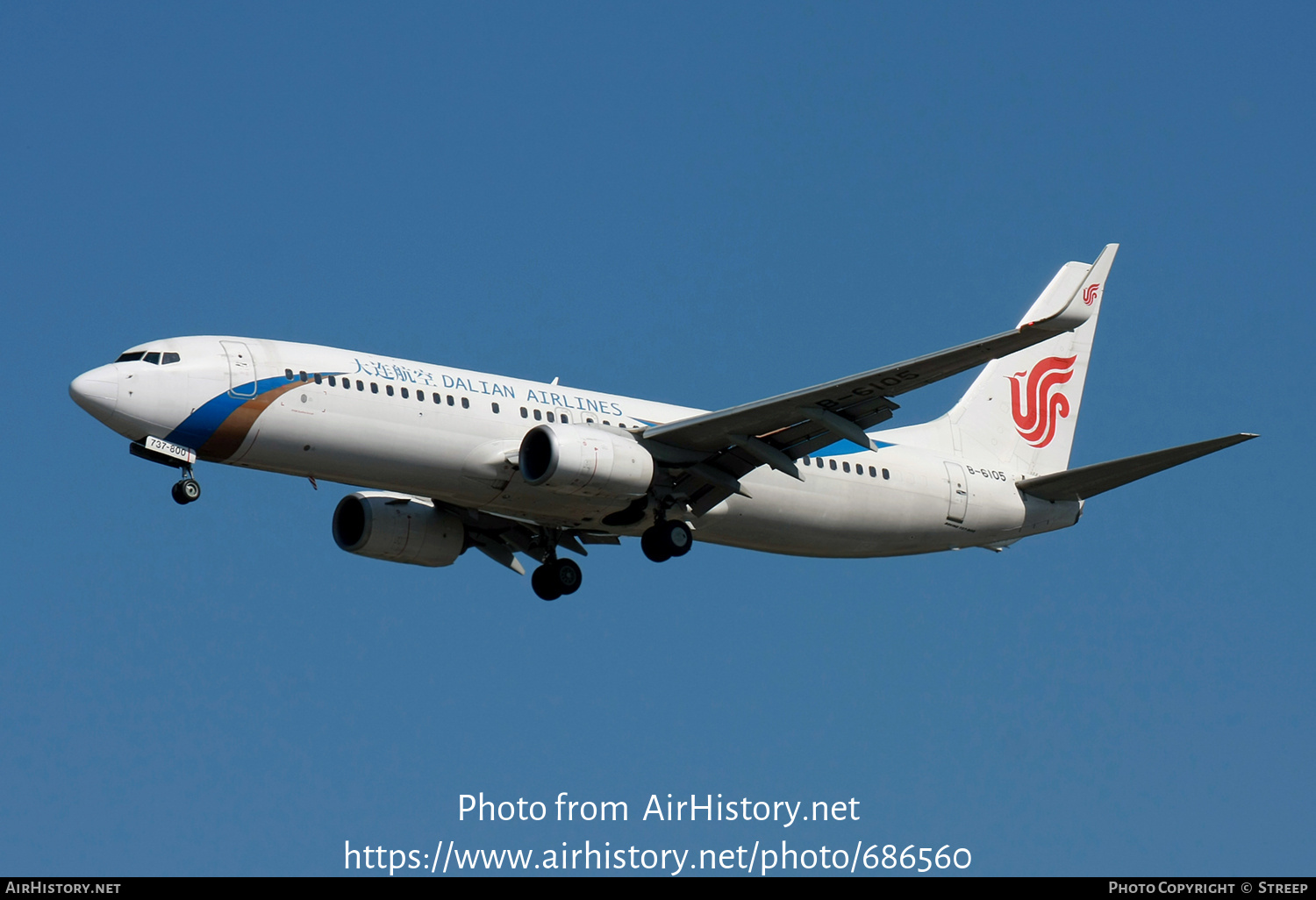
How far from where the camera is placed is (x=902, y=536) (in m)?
38.5

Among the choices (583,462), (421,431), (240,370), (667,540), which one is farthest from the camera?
(667,540)

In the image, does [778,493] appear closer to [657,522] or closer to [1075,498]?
[657,522]

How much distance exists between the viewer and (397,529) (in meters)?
37.5

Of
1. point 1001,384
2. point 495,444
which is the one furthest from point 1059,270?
point 495,444

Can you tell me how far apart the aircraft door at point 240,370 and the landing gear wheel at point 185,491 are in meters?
1.87

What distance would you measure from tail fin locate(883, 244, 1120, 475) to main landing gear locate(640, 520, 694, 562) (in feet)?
22.1

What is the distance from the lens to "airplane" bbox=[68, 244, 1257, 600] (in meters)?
31.4

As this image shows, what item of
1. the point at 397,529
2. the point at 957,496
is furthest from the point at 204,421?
the point at 957,496

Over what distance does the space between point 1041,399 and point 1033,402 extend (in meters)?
0.35

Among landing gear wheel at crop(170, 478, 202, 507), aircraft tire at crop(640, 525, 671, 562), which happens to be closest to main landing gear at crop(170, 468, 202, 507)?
landing gear wheel at crop(170, 478, 202, 507)

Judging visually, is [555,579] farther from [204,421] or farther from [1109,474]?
[1109,474]

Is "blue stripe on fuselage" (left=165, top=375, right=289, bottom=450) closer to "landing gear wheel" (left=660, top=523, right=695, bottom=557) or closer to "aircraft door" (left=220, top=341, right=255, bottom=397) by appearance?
"aircraft door" (left=220, top=341, right=255, bottom=397)

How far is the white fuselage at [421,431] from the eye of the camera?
31328 mm

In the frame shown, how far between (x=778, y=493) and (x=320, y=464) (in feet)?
33.7
